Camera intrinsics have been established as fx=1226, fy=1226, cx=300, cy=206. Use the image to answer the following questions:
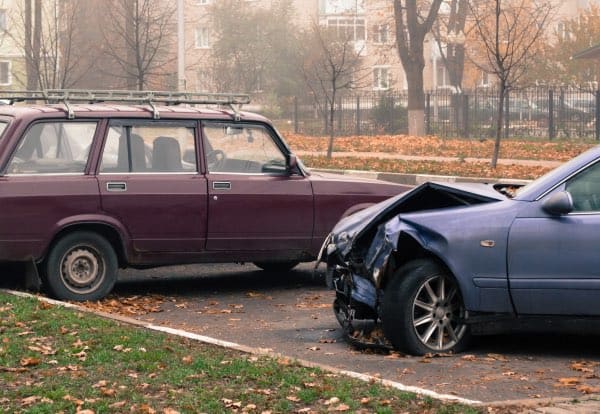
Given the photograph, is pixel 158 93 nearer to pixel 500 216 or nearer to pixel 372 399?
pixel 500 216

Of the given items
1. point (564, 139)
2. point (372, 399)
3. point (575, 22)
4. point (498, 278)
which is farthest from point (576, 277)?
point (575, 22)

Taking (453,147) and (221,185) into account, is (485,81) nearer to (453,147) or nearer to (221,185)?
(453,147)

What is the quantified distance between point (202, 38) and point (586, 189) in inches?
2968

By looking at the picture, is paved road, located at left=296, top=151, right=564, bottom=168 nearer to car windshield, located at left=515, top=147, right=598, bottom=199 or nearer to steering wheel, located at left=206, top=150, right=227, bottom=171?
steering wheel, located at left=206, top=150, right=227, bottom=171

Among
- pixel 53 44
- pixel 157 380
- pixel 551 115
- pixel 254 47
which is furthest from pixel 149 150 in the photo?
pixel 254 47

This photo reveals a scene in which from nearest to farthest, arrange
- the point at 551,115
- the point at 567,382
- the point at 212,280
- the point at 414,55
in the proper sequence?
the point at 567,382, the point at 212,280, the point at 551,115, the point at 414,55

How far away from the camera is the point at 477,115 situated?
46.1 metres

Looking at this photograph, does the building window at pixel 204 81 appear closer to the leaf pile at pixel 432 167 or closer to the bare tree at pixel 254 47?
the bare tree at pixel 254 47

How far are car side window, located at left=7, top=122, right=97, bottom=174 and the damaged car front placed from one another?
3.24m

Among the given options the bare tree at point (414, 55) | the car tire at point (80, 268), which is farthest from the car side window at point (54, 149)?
the bare tree at point (414, 55)

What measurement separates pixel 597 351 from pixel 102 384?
11.6ft

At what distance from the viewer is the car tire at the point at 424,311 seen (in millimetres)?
8211

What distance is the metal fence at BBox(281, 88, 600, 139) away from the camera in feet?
136

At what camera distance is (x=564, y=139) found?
130 feet
